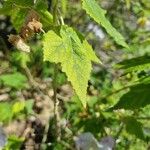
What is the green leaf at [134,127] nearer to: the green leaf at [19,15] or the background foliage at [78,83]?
the background foliage at [78,83]

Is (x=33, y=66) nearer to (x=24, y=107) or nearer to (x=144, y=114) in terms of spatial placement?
(x=24, y=107)

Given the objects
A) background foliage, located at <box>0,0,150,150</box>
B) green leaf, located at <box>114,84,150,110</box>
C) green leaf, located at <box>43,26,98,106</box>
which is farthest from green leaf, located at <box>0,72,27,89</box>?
green leaf, located at <box>43,26,98,106</box>

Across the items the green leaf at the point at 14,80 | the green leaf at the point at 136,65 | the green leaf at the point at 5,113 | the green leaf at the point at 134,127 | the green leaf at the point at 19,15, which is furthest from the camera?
the green leaf at the point at 14,80

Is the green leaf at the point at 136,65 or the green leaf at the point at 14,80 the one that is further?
the green leaf at the point at 14,80

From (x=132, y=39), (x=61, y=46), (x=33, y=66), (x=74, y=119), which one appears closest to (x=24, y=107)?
(x=74, y=119)

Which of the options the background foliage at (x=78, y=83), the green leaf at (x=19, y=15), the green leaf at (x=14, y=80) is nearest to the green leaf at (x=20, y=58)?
the background foliage at (x=78, y=83)

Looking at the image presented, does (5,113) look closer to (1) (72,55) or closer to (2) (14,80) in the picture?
(2) (14,80)

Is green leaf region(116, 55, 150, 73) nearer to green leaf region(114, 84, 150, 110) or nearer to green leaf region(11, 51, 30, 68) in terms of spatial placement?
green leaf region(114, 84, 150, 110)
